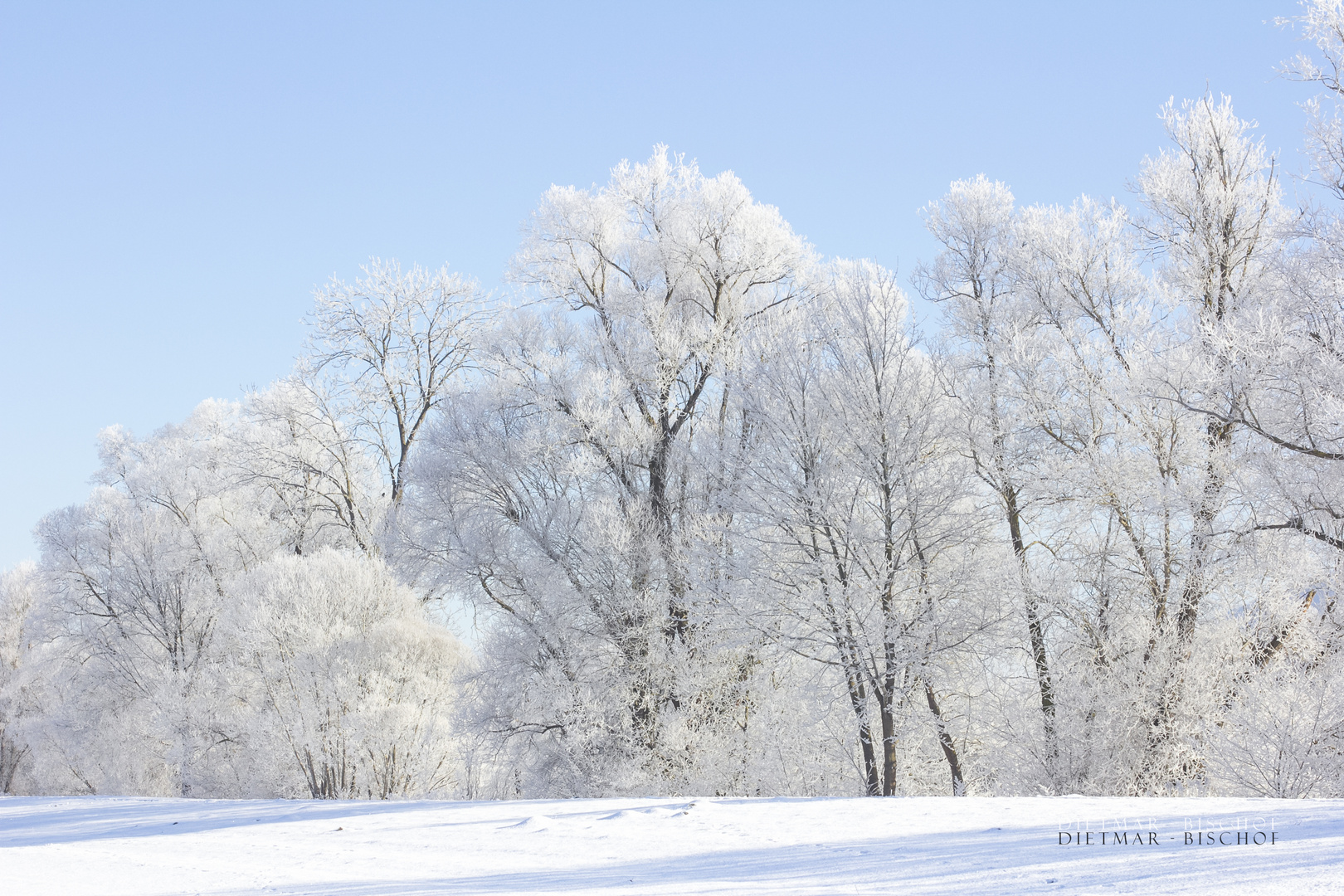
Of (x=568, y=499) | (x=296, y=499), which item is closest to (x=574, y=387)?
(x=568, y=499)

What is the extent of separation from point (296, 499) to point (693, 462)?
15.5 metres

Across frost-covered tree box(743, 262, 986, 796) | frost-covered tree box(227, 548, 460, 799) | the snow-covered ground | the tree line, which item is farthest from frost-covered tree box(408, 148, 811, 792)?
the snow-covered ground

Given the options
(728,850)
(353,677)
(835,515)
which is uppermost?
(835,515)

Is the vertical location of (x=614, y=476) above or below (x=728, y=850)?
above

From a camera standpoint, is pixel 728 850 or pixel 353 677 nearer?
pixel 728 850

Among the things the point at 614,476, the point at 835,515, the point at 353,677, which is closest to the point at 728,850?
the point at 835,515

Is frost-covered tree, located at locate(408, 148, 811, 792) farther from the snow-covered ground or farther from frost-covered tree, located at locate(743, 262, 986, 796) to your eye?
the snow-covered ground

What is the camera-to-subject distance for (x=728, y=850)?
5684 mm

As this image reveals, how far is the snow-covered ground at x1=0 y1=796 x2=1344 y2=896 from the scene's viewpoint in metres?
4.40

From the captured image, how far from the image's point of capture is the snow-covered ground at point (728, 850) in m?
4.40

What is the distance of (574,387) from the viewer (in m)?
18.6

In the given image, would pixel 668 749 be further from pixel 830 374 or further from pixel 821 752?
pixel 830 374

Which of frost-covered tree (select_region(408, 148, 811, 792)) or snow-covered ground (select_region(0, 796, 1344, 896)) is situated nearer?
snow-covered ground (select_region(0, 796, 1344, 896))

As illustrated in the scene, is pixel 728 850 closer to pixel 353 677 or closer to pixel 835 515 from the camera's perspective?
pixel 835 515
